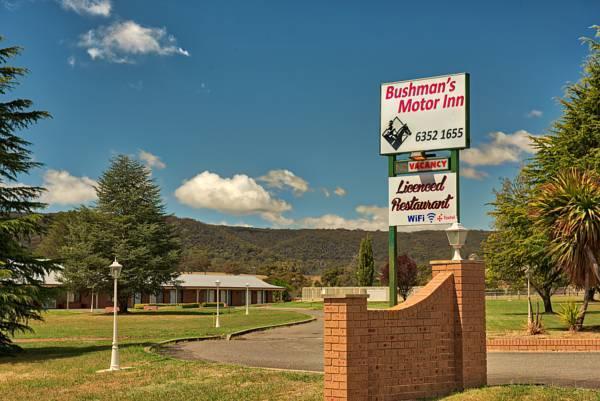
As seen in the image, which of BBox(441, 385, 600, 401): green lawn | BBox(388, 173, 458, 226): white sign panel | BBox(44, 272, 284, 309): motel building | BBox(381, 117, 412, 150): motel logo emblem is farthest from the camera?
BBox(44, 272, 284, 309): motel building

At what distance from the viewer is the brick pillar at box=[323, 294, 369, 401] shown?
9953 mm

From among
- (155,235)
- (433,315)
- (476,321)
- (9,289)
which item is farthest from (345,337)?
(155,235)

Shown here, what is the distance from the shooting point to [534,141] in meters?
27.9

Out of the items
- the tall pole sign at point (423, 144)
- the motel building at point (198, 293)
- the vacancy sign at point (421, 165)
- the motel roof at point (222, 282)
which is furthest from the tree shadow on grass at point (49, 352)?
the motel roof at point (222, 282)

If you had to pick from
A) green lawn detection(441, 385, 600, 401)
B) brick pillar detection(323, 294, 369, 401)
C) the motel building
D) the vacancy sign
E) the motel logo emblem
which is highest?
the motel logo emblem

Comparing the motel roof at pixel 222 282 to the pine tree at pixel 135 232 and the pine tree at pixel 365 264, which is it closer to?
the pine tree at pixel 365 264

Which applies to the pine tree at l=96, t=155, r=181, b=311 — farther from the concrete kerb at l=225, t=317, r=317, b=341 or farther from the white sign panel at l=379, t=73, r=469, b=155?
the white sign panel at l=379, t=73, r=469, b=155

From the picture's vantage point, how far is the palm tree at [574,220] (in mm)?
20234

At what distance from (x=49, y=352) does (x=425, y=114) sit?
47.6 ft

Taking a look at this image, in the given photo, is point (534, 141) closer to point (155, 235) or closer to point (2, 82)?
point (2, 82)

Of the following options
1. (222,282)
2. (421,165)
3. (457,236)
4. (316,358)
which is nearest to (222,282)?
(222,282)

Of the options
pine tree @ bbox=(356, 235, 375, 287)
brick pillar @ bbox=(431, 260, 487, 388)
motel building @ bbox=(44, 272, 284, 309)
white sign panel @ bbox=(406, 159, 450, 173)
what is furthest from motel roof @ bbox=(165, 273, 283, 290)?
brick pillar @ bbox=(431, 260, 487, 388)

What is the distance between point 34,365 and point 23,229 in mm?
4383

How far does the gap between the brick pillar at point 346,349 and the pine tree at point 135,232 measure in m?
45.0
